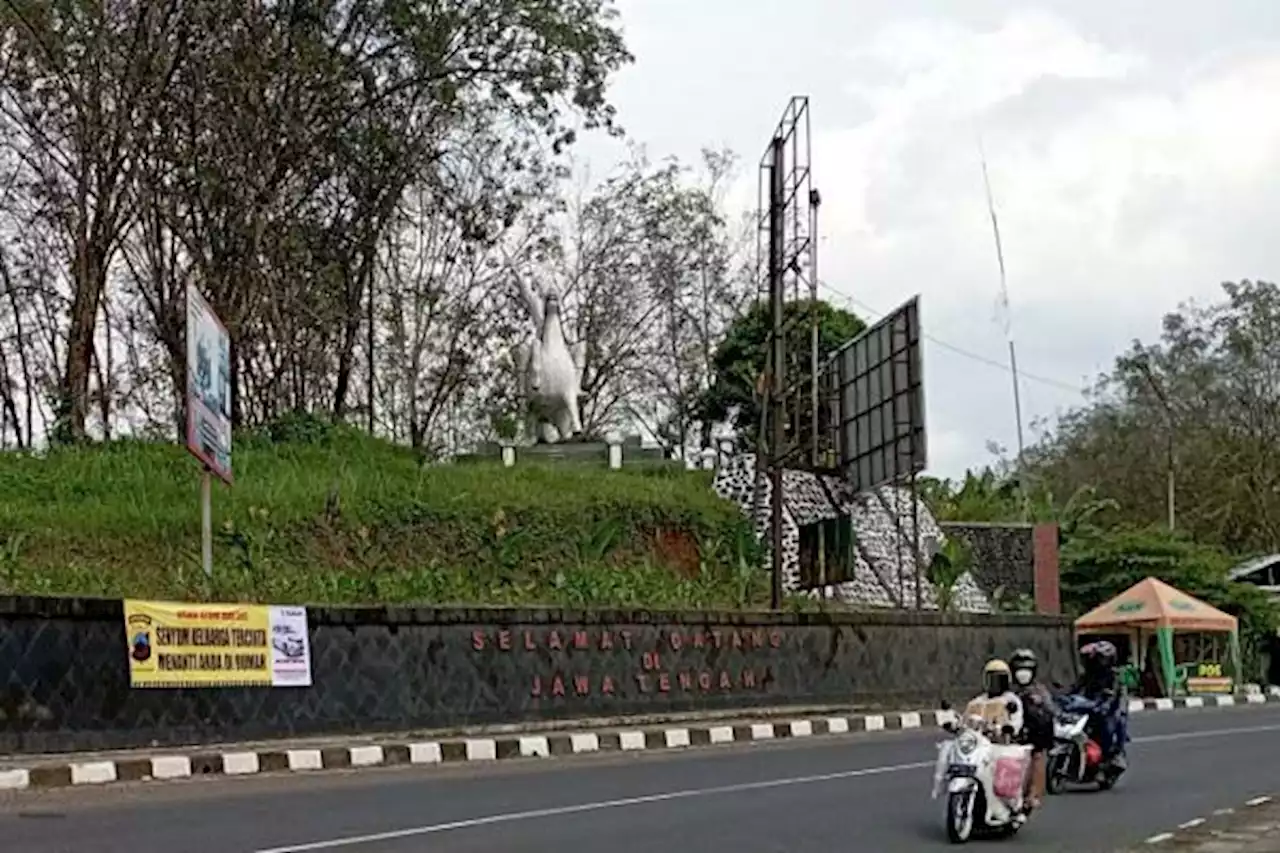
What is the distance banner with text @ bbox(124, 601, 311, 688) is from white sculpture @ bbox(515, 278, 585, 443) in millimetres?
19555

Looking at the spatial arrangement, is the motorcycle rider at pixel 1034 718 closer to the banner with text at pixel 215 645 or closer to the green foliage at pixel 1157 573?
the banner with text at pixel 215 645

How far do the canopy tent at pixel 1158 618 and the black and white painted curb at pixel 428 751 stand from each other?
10870mm

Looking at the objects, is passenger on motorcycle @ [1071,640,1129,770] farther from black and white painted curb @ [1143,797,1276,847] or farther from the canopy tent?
the canopy tent

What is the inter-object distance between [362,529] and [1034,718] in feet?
58.7

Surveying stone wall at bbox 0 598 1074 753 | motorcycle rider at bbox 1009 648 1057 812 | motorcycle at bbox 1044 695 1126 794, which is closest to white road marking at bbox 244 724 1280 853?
motorcycle rider at bbox 1009 648 1057 812

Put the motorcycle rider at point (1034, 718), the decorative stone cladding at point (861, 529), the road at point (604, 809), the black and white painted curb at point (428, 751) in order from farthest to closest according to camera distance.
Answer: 1. the decorative stone cladding at point (861, 529)
2. the black and white painted curb at point (428, 751)
3. the motorcycle rider at point (1034, 718)
4. the road at point (604, 809)

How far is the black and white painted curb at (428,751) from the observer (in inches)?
579

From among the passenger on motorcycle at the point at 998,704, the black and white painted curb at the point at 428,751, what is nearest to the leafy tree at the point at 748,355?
the black and white painted curb at the point at 428,751

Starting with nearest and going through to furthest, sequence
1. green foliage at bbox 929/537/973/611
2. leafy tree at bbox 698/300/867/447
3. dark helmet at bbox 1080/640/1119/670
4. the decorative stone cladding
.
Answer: dark helmet at bbox 1080/640/1119/670
green foliage at bbox 929/537/973/611
the decorative stone cladding
leafy tree at bbox 698/300/867/447

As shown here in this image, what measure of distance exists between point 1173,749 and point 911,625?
8.16m

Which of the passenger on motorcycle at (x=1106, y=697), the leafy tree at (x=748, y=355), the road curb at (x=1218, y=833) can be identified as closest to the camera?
the road curb at (x=1218, y=833)

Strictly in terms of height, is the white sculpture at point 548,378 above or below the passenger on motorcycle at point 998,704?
above

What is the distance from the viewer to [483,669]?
2050 cm

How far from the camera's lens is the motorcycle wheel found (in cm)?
1125
